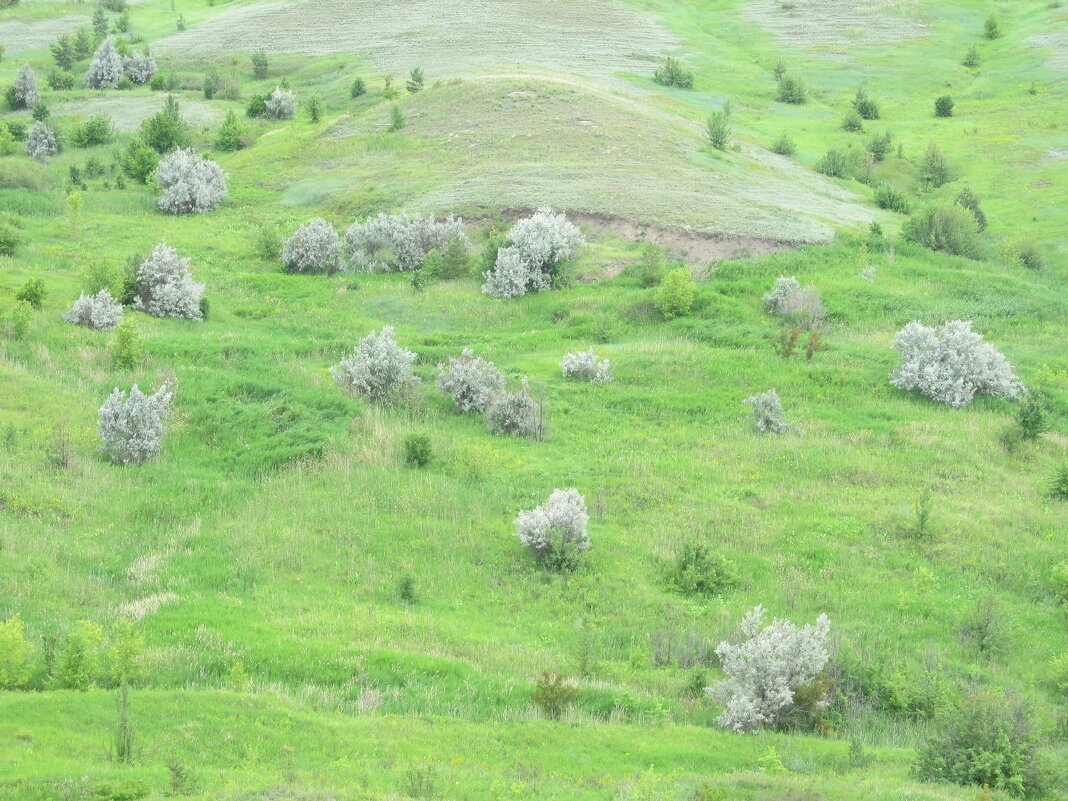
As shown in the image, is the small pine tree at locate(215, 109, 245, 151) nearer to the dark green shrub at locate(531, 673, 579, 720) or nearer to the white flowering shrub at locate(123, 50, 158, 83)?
the white flowering shrub at locate(123, 50, 158, 83)

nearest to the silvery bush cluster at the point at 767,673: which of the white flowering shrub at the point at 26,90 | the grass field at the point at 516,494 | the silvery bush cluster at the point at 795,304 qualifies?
the grass field at the point at 516,494

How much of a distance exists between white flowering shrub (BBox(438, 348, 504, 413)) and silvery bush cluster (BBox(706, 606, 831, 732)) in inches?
377

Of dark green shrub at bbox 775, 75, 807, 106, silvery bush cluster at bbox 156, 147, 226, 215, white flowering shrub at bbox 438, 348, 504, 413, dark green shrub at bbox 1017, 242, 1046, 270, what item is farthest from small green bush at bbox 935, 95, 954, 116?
white flowering shrub at bbox 438, 348, 504, 413

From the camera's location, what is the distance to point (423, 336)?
25766 millimetres

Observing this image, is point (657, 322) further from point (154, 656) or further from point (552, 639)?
point (154, 656)

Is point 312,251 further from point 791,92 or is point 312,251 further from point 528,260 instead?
point 791,92

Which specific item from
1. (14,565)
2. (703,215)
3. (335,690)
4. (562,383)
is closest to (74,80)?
(703,215)

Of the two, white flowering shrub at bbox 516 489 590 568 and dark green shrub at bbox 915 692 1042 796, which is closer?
dark green shrub at bbox 915 692 1042 796

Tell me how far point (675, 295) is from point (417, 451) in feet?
34.7

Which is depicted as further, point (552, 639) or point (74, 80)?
point (74, 80)

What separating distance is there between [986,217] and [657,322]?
20183 millimetres

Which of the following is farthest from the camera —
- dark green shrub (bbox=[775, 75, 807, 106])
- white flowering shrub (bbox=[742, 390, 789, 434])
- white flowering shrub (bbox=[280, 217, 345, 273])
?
dark green shrub (bbox=[775, 75, 807, 106])

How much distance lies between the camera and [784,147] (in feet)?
157

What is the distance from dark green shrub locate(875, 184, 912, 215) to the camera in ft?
133
